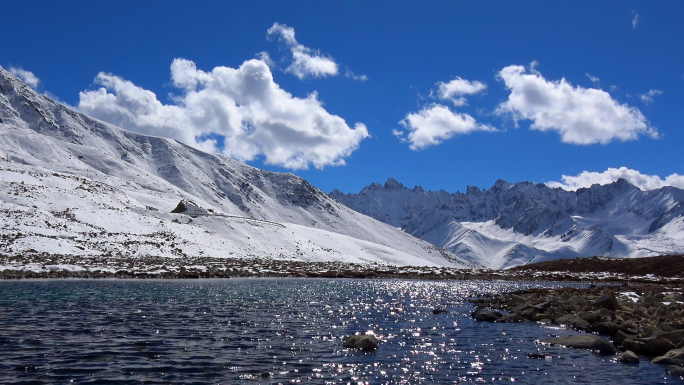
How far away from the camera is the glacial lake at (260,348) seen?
626 inches

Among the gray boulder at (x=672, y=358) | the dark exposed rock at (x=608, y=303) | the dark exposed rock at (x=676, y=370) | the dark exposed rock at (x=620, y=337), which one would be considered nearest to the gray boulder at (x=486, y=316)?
the dark exposed rock at (x=608, y=303)

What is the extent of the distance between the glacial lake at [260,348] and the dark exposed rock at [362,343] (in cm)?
46

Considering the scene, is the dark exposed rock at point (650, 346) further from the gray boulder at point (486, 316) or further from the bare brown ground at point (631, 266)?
the bare brown ground at point (631, 266)

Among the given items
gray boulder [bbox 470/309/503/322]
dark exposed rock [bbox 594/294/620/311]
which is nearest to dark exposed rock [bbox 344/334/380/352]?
gray boulder [bbox 470/309/503/322]

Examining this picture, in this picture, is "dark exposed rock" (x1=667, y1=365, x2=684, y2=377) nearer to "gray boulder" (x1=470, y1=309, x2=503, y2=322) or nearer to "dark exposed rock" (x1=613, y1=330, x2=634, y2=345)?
"dark exposed rock" (x1=613, y1=330, x2=634, y2=345)

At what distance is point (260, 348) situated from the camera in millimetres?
20094

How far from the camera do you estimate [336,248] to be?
13038cm

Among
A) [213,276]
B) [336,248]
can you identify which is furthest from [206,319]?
[336,248]

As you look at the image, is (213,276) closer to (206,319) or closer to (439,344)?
(206,319)

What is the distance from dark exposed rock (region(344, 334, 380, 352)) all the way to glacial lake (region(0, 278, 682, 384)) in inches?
18.1

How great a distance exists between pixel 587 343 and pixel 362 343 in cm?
1122

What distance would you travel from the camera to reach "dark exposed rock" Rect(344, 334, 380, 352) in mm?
20953

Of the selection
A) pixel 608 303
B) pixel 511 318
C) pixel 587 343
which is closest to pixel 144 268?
pixel 511 318

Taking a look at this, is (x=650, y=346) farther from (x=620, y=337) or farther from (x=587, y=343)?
(x=587, y=343)
